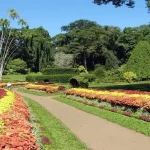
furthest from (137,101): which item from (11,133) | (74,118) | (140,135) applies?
(11,133)

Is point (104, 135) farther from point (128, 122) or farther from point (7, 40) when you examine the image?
point (7, 40)

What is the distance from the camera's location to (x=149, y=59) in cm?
4566

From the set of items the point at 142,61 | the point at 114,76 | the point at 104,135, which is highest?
the point at 142,61

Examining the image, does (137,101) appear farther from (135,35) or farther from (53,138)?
(135,35)

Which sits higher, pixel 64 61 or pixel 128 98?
pixel 64 61

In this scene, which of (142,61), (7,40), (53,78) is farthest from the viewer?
(7,40)

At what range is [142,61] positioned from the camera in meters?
45.6

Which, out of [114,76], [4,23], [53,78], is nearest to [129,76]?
[114,76]

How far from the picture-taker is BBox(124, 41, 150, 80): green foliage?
45.5m

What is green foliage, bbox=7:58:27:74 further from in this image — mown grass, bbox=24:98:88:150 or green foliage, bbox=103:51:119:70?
mown grass, bbox=24:98:88:150

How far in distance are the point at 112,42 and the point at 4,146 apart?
7334 centimetres

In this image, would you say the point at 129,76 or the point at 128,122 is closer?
the point at 128,122

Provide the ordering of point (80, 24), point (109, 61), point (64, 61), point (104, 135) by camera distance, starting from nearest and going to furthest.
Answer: point (104, 135)
point (109, 61)
point (64, 61)
point (80, 24)

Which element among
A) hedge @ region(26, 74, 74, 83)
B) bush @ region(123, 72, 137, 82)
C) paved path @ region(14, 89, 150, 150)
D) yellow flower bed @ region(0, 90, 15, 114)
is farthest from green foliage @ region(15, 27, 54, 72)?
paved path @ region(14, 89, 150, 150)
